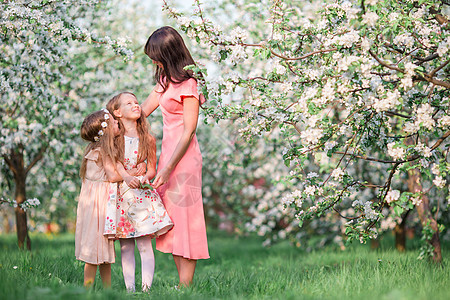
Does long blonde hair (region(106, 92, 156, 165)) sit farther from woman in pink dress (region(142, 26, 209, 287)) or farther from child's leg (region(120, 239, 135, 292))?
child's leg (region(120, 239, 135, 292))

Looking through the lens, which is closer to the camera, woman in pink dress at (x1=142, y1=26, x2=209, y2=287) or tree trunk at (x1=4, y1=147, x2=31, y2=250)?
woman in pink dress at (x1=142, y1=26, x2=209, y2=287)

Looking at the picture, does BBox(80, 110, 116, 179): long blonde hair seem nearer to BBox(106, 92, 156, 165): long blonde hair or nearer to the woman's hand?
BBox(106, 92, 156, 165): long blonde hair

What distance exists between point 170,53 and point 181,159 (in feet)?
2.69

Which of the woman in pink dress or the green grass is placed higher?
the woman in pink dress

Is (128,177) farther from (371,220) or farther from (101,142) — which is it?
(371,220)

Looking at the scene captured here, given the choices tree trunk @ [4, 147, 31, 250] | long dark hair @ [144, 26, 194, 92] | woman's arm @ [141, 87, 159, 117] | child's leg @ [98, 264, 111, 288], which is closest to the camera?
long dark hair @ [144, 26, 194, 92]

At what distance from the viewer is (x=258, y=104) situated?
3.47 meters

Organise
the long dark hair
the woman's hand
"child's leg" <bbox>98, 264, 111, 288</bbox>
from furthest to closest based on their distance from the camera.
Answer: "child's leg" <bbox>98, 264, 111, 288</bbox> → the long dark hair → the woman's hand

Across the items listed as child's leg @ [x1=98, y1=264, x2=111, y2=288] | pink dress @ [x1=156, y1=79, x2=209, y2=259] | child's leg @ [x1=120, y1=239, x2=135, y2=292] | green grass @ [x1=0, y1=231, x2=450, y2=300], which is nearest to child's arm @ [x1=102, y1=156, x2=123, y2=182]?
pink dress @ [x1=156, y1=79, x2=209, y2=259]

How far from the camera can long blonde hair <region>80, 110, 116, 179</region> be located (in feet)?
11.5

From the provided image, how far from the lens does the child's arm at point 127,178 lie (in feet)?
11.1

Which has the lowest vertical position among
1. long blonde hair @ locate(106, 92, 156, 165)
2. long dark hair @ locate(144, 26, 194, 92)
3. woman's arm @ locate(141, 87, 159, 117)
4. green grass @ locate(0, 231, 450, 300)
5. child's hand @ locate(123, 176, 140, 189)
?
green grass @ locate(0, 231, 450, 300)

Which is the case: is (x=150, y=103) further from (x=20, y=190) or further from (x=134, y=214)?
(x=20, y=190)

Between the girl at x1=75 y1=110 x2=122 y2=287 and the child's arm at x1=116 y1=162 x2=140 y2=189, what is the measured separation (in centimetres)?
5
